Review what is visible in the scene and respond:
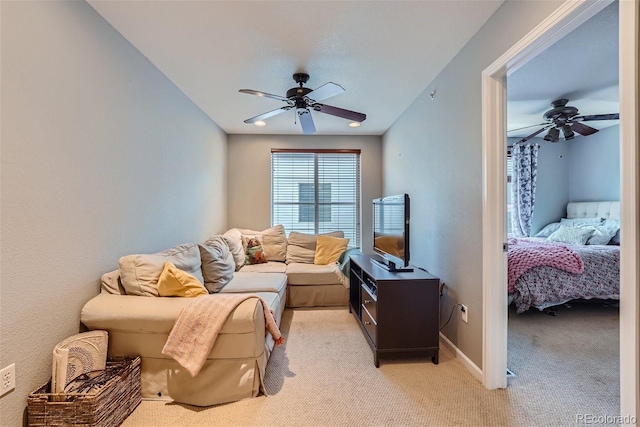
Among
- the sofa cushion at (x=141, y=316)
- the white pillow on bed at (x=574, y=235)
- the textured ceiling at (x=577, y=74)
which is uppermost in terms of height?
the textured ceiling at (x=577, y=74)

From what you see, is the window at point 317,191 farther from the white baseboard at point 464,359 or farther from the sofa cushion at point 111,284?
the sofa cushion at point 111,284

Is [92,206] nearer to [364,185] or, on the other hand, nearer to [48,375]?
[48,375]

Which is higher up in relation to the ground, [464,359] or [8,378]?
[8,378]

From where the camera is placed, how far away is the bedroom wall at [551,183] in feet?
17.7

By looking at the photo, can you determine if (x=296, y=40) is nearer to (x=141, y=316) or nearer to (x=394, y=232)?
(x=394, y=232)

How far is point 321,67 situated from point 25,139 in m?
2.06

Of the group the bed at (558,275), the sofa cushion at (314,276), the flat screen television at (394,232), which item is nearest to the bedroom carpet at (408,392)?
the bed at (558,275)

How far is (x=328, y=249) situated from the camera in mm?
3961

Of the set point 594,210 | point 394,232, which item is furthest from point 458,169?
point 594,210

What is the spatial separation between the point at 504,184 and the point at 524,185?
4.30 meters

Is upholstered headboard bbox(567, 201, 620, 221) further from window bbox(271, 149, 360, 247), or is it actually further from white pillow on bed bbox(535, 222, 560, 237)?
window bbox(271, 149, 360, 247)

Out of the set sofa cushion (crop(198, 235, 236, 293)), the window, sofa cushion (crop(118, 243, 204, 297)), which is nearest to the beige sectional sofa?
sofa cushion (crop(118, 243, 204, 297))

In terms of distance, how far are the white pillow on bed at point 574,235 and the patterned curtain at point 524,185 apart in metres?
0.81

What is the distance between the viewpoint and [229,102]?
3291mm
